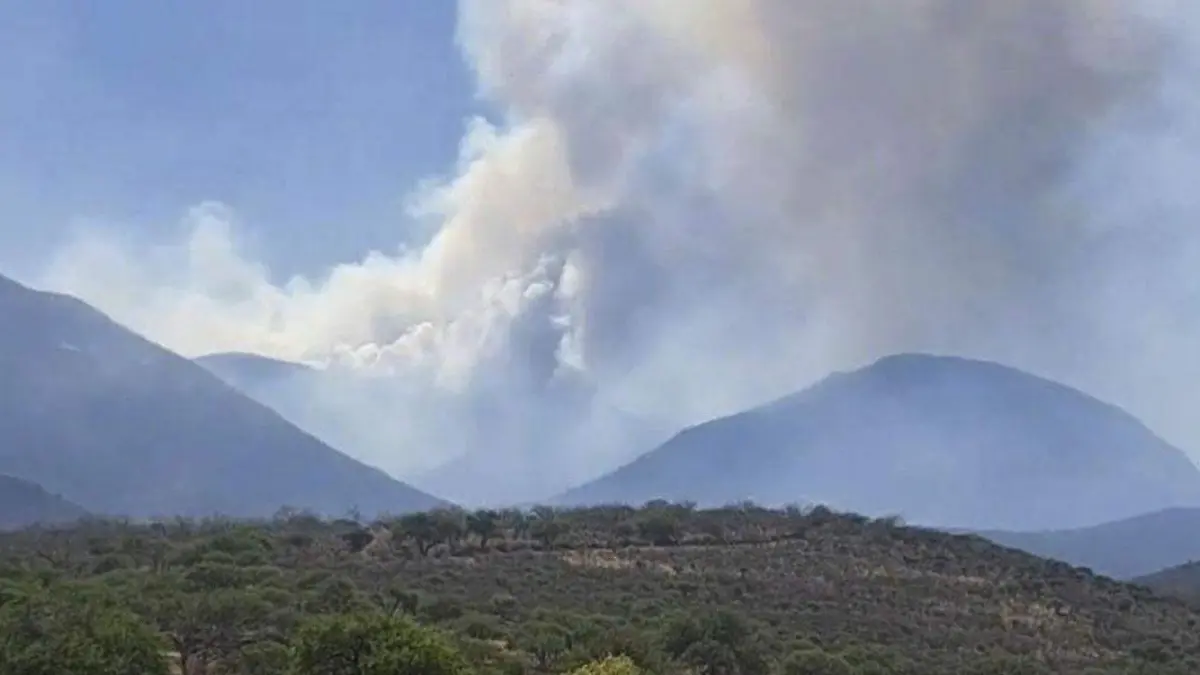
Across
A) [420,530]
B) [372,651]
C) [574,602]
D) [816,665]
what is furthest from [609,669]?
[420,530]

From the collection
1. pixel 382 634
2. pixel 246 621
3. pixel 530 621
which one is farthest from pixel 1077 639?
pixel 382 634

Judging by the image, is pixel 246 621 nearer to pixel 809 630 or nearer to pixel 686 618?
pixel 686 618

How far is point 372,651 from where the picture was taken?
27.2m

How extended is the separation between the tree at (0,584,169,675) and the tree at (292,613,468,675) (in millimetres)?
4435

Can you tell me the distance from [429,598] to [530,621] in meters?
5.58

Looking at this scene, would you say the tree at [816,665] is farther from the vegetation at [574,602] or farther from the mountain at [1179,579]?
the mountain at [1179,579]

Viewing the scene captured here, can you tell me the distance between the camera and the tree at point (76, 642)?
93.0ft

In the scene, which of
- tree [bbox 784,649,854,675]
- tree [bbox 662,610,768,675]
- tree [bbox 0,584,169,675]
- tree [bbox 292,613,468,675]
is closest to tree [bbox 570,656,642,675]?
tree [bbox 292,613,468,675]

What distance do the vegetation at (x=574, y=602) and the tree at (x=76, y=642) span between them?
68 millimetres

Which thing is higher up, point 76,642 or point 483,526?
point 483,526

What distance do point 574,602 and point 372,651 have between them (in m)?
35.9

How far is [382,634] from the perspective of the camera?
27766 millimetres

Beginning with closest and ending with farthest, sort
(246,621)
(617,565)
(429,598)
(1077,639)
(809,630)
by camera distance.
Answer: (246,621) < (429,598) < (809,630) < (1077,639) < (617,565)

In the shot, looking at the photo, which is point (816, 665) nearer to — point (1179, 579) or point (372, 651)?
point (372, 651)
